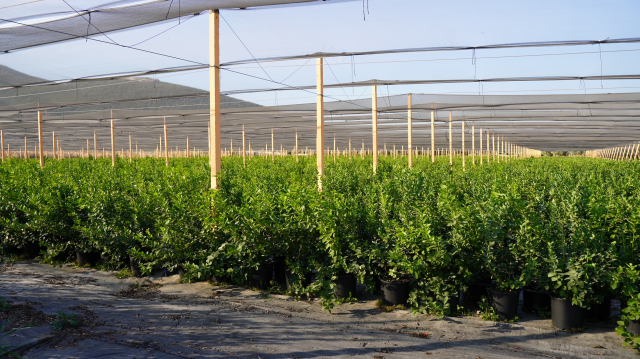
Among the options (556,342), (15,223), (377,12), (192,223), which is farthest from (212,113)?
(556,342)

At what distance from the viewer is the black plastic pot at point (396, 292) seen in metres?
5.17

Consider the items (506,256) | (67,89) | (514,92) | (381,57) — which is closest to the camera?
(506,256)

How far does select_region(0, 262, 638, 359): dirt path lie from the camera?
3.94 metres

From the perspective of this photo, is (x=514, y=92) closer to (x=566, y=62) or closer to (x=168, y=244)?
(x=566, y=62)

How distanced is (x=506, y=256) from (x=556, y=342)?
3.02ft

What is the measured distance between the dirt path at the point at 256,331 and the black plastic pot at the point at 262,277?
197mm

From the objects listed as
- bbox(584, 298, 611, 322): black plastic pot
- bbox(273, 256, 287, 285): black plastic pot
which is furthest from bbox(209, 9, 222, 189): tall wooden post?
bbox(584, 298, 611, 322): black plastic pot

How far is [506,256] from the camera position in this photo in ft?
15.6

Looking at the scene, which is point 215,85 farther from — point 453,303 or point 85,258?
point 453,303

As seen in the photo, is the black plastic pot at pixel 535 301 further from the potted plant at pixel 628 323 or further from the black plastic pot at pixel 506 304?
the potted plant at pixel 628 323

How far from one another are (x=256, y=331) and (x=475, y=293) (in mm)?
2526

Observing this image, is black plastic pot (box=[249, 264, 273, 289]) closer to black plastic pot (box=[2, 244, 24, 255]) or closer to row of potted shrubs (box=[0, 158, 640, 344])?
row of potted shrubs (box=[0, 158, 640, 344])

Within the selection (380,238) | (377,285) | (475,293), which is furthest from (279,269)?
(475,293)

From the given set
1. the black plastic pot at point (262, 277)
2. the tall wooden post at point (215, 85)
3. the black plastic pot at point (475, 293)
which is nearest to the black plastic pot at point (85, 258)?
the tall wooden post at point (215, 85)
